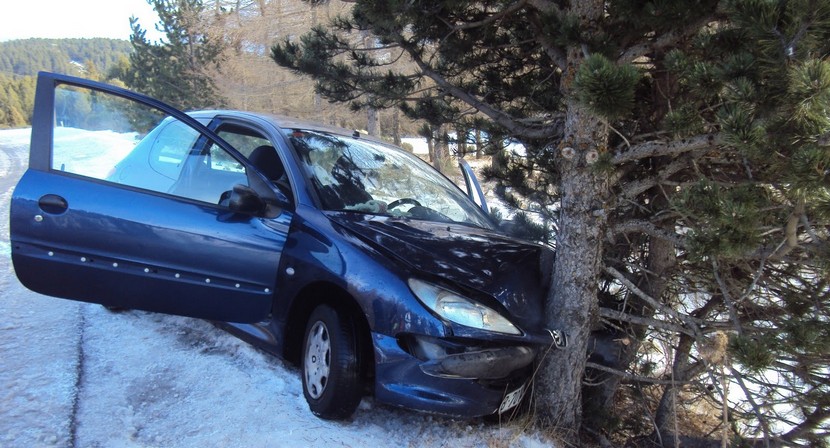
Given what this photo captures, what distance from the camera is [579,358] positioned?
130 inches

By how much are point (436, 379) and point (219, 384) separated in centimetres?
145

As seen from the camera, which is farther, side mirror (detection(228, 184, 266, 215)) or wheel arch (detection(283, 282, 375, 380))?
side mirror (detection(228, 184, 266, 215))

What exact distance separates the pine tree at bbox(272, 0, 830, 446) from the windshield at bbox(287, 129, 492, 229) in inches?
27.9

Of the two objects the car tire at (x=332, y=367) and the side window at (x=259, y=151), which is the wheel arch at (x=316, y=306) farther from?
the side window at (x=259, y=151)

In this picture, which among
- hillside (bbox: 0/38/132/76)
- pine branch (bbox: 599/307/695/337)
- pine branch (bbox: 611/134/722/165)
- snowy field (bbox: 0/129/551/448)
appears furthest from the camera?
hillside (bbox: 0/38/132/76)

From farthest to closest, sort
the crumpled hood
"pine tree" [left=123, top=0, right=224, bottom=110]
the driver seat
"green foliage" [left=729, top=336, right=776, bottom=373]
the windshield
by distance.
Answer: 1. "pine tree" [left=123, top=0, right=224, bottom=110]
2. the driver seat
3. the windshield
4. the crumpled hood
5. "green foliage" [left=729, top=336, right=776, bottom=373]

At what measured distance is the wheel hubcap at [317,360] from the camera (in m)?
2.93

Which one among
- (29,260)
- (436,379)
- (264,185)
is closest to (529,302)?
(436,379)

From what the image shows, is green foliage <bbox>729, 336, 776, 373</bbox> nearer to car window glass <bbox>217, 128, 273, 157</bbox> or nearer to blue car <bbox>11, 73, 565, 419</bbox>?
blue car <bbox>11, 73, 565, 419</bbox>

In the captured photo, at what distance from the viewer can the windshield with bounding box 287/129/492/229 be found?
351cm

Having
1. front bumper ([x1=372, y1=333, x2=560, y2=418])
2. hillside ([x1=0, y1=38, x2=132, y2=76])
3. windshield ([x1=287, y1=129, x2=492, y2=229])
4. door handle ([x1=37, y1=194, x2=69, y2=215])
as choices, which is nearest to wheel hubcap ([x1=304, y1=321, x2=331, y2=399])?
front bumper ([x1=372, y1=333, x2=560, y2=418])

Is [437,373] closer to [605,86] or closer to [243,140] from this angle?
[605,86]


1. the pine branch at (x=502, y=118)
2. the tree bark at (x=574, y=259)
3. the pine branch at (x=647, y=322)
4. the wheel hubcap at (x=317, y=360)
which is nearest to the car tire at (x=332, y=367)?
the wheel hubcap at (x=317, y=360)

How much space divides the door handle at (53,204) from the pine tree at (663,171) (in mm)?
2170
